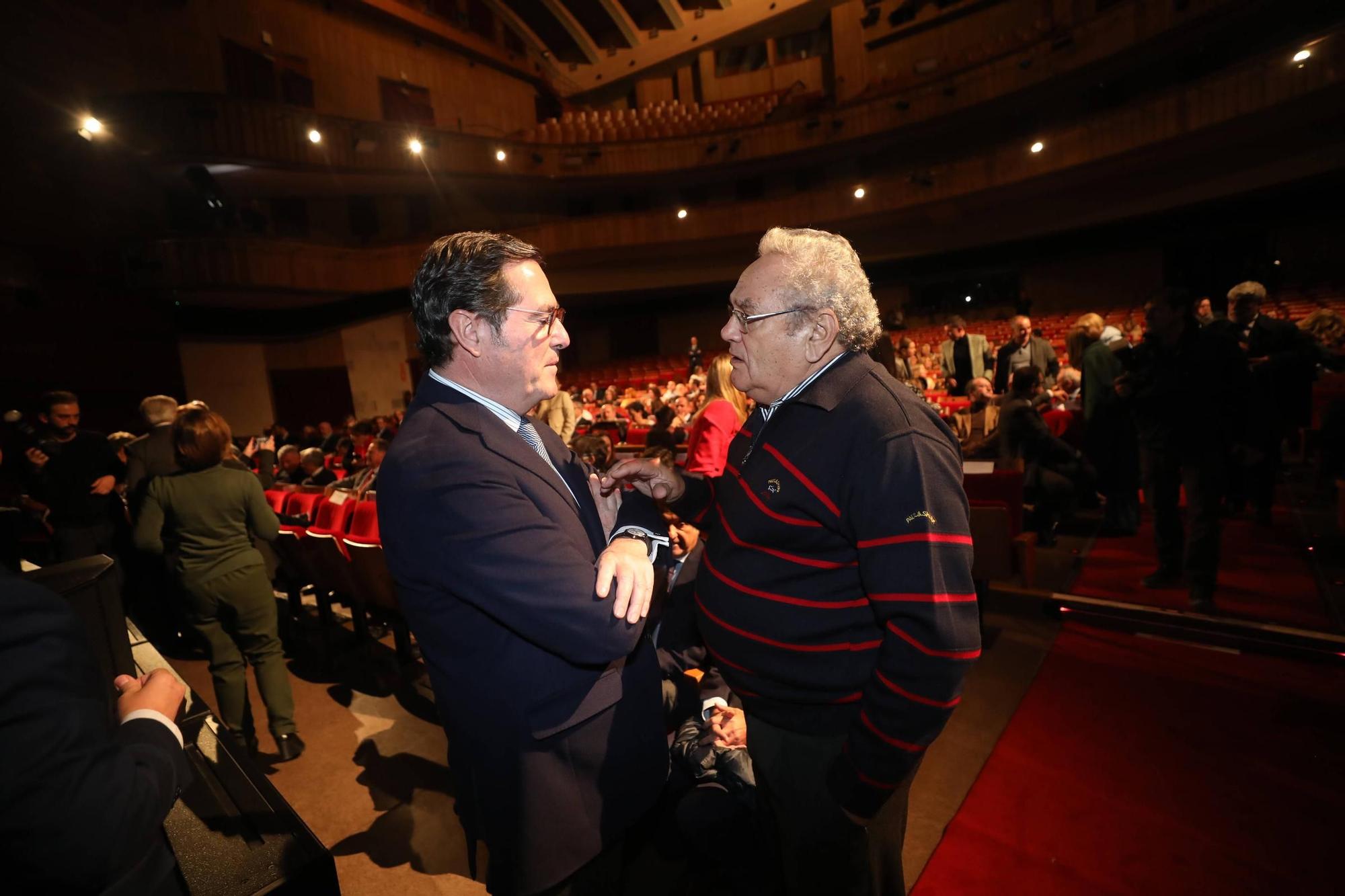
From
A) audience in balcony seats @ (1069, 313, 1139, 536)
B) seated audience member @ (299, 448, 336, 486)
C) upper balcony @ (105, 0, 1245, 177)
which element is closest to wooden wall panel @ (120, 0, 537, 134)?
upper balcony @ (105, 0, 1245, 177)

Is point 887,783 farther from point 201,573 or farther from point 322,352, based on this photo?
point 322,352

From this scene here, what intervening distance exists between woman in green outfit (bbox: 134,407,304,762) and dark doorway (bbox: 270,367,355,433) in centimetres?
1341

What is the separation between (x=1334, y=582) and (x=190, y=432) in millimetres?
6451

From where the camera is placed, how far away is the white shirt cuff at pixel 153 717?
98 cm

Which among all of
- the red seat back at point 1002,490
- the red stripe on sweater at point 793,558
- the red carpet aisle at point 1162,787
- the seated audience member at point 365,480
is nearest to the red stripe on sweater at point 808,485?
the red stripe on sweater at point 793,558

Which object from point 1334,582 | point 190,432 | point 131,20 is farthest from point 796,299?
point 131,20

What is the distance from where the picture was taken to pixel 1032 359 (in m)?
5.86

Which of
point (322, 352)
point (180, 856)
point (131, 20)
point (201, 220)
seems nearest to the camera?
point (180, 856)

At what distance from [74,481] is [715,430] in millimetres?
4532

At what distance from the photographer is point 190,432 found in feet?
9.11

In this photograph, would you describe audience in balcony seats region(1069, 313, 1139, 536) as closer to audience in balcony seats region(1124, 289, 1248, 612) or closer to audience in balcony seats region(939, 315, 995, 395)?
audience in balcony seats region(1124, 289, 1248, 612)

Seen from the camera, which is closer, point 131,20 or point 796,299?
point 796,299

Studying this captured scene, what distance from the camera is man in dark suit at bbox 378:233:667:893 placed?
104 centimetres

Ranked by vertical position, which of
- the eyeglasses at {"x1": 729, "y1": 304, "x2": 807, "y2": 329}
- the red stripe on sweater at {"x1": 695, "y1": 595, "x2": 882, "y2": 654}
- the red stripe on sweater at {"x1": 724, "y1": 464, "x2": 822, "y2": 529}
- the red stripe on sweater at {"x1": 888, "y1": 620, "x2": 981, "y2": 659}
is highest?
the eyeglasses at {"x1": 729, "y1": 304, "x2": 807, "y2": 329}
